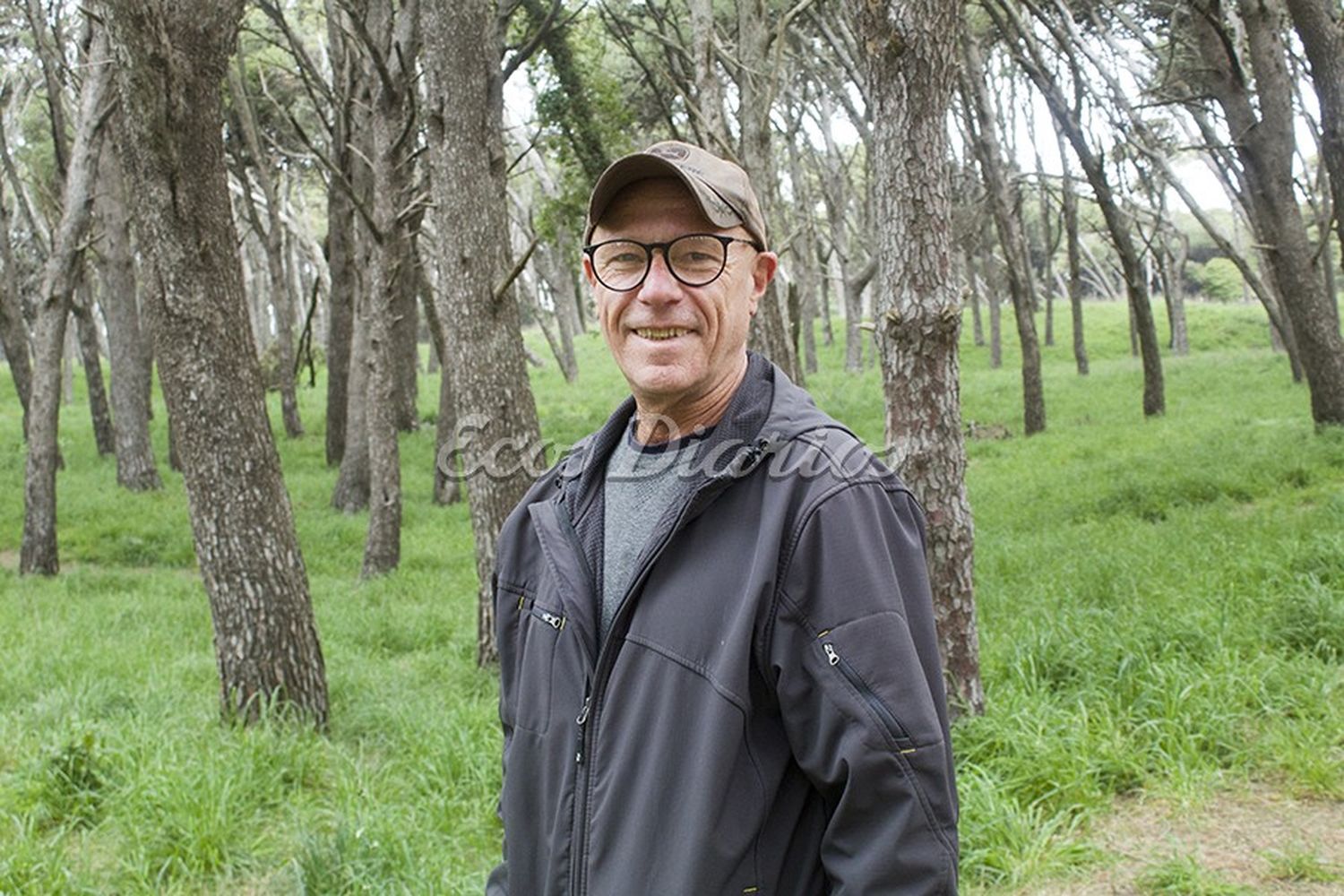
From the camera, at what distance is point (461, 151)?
21.3ft

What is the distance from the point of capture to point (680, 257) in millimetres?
1859

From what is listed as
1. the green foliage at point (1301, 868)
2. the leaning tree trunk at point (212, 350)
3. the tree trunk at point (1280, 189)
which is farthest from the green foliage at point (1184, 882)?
the tree trunk at point (1280, 189)

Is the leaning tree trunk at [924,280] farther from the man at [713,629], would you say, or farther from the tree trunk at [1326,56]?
the tree trunk at [1326,56]

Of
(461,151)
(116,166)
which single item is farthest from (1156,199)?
(461,151)

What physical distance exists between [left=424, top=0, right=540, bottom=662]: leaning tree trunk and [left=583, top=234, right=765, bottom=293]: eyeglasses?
4.65 meters

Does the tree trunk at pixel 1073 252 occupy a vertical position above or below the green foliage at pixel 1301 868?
above

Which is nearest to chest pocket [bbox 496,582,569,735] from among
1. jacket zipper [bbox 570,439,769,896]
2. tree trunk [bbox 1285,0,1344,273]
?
jacket zipper [bbox 570,439,769,896]

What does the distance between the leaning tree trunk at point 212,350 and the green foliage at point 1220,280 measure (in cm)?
5441

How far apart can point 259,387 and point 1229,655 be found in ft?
15.4

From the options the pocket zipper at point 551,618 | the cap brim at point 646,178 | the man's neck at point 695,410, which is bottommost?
the pocket zipper at point 551,618

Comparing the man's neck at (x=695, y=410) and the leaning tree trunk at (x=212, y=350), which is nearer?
the man's neck at (x=695, y=410)

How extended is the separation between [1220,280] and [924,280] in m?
54.5

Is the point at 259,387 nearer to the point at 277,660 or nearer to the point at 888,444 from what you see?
the point at 277,660

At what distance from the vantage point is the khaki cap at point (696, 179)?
176 centimetres
